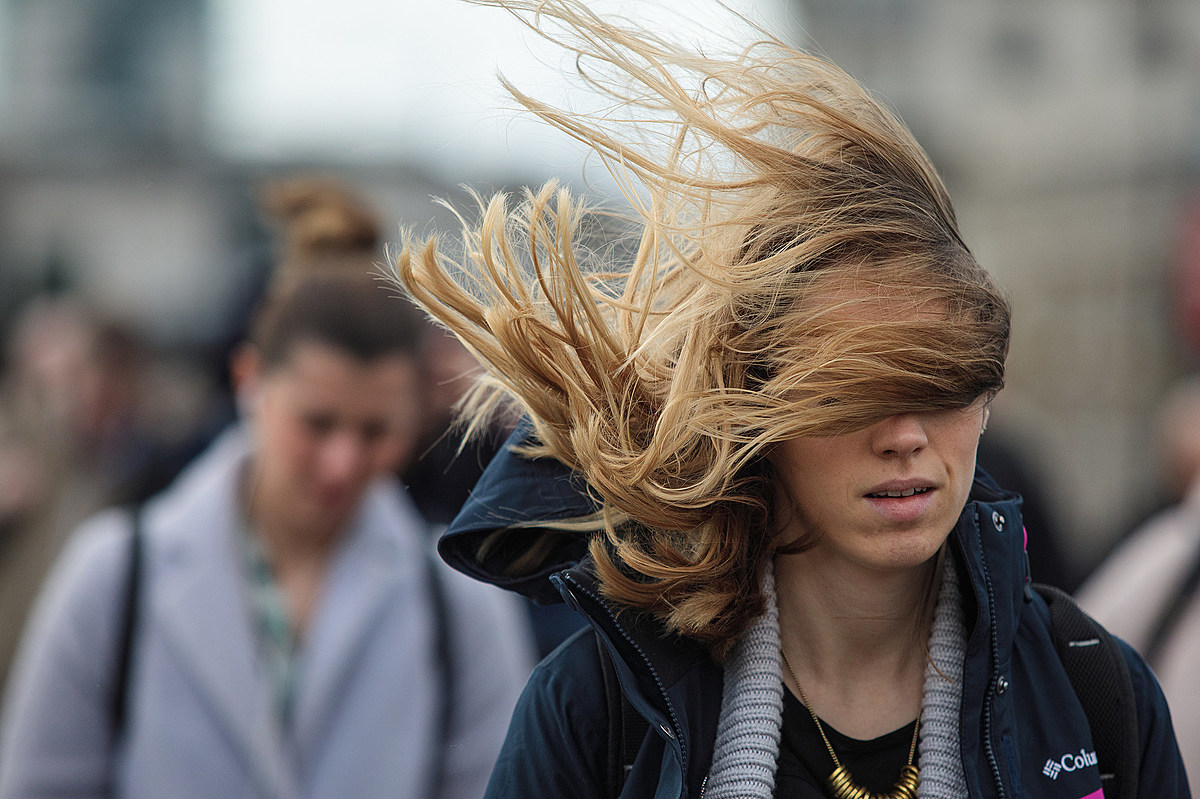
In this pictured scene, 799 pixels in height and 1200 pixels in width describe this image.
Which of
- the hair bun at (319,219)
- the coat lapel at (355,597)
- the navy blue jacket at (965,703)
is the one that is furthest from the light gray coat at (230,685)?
the navy blue jacket at (965,703)

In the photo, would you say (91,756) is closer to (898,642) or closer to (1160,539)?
(898,642)

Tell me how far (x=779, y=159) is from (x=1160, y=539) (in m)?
2.62

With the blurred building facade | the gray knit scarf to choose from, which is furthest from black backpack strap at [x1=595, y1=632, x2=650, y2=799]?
the blurred building facade

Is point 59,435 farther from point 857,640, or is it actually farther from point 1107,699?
point 1107,699

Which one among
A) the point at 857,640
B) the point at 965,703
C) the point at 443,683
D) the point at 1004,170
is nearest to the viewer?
the point at 965,703

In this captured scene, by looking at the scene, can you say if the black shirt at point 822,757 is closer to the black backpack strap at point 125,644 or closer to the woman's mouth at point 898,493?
the woman's mouth at point 898,493

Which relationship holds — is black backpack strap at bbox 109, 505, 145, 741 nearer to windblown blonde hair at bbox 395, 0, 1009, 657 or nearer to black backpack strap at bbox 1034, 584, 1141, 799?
windblown blonde hair at bbox 395, 0, 1009, 657

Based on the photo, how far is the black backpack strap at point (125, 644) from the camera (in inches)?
124

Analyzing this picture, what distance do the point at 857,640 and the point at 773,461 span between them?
30cm

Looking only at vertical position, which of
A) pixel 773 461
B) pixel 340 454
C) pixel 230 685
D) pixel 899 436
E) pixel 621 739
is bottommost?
pixel 230 685

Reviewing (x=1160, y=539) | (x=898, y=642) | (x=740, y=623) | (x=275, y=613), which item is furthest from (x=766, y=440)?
(x=1160, y=539)

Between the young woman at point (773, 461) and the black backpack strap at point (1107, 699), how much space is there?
1.3 inches

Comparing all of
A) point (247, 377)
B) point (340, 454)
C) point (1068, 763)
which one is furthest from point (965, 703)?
point (247, 377)

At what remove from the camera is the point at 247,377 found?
3.75m
